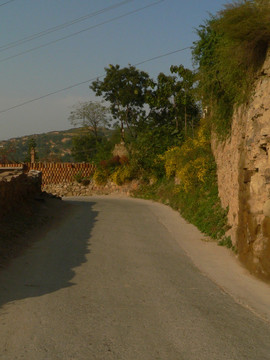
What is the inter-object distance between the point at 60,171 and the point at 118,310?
3489 cm

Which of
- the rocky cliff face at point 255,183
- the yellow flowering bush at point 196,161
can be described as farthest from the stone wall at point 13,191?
the yellow flowering bush at point 196,161

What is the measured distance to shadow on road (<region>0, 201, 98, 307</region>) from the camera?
756 centimetres

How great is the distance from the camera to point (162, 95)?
35531 mm

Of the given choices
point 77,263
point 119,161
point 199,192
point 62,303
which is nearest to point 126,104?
point 119,161

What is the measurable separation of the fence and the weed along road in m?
28.9

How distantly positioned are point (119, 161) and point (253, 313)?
30805mm

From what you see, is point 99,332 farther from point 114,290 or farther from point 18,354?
point 114,290

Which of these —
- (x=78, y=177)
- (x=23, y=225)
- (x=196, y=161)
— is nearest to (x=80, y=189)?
(x=78, y=177)

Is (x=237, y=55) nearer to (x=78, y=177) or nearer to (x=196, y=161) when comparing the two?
(x=196, y=161)

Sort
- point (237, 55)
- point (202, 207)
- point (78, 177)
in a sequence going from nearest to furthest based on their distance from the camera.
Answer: point (237, 55)
point (202, 207)
point (78, 177)

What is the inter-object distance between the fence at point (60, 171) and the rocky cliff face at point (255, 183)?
96.8 ft

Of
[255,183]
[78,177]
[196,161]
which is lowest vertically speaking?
[78,177]

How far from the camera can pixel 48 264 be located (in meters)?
9.63

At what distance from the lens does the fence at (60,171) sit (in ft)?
132
